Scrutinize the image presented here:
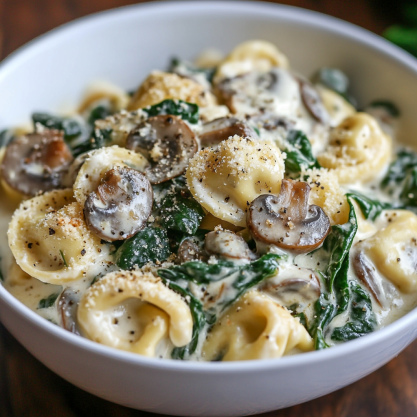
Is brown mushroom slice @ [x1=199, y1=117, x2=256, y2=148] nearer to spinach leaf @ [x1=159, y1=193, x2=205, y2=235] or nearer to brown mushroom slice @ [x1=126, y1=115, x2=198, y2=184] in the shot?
brown mushroom slice @ [x1=126, y1=115, x2=198, y2=184]

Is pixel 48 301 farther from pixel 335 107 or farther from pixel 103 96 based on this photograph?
pixel 335 107

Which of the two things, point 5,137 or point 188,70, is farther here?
point 188,70

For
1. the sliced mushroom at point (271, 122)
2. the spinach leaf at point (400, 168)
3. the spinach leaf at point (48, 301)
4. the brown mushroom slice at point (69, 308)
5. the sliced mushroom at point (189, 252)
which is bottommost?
the spinach leaf at point (48, 301)

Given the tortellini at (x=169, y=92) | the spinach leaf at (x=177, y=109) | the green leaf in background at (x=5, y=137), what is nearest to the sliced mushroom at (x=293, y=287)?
the spinach leaf at (x=177, y=109)

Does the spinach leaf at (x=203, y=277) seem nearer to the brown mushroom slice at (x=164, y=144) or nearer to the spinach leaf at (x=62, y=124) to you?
the brown mushroom slice at (x=164, y=144)

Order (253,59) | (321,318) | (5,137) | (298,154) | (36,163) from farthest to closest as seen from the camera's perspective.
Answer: (253,59), (5,137), (36,163), (298,154), (321,318)

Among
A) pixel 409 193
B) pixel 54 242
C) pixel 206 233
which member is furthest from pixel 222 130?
pixel 409 193
